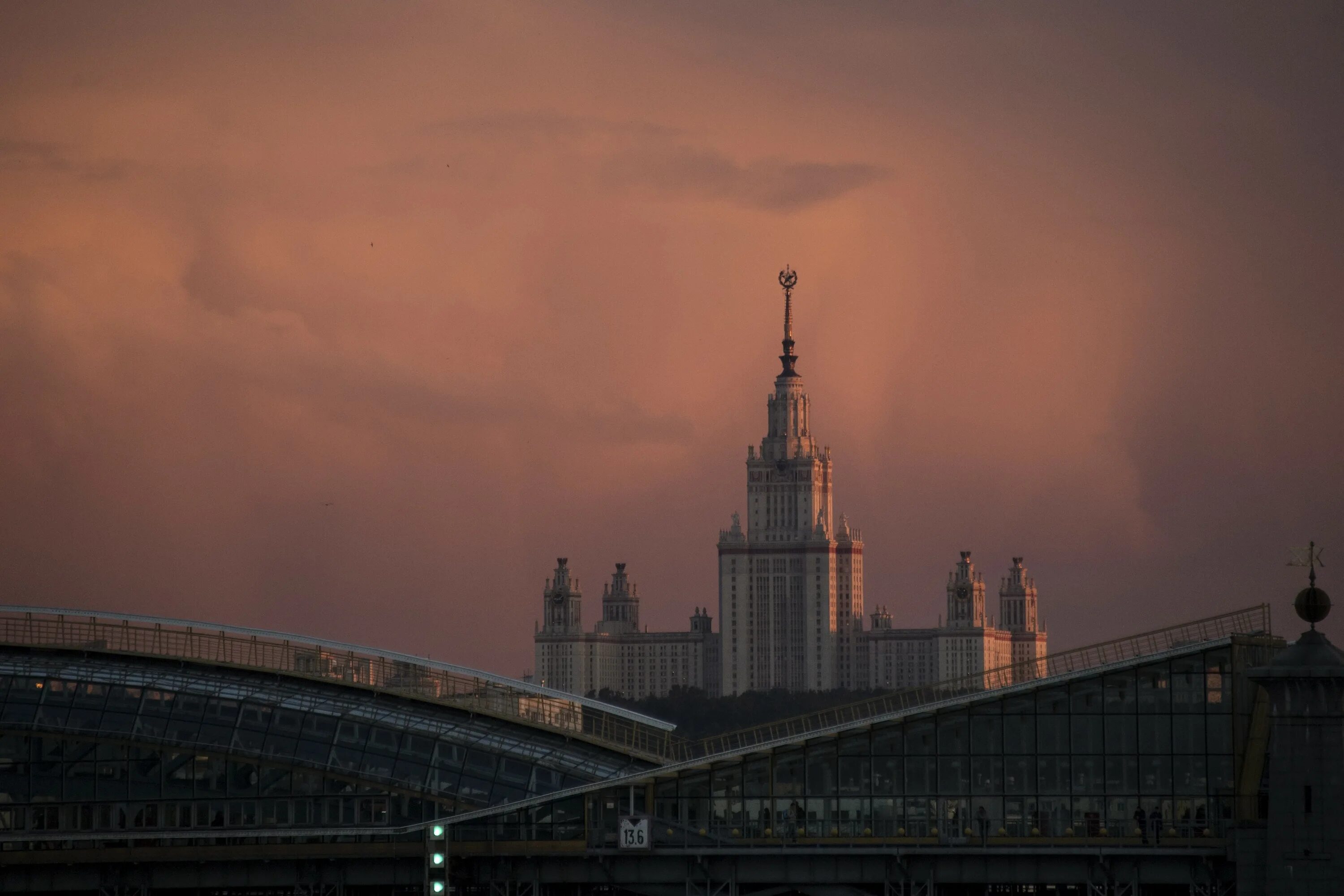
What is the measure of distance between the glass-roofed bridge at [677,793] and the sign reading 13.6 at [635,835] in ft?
0.48

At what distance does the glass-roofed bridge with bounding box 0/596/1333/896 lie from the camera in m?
108

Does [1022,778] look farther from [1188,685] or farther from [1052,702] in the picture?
[1188,685]

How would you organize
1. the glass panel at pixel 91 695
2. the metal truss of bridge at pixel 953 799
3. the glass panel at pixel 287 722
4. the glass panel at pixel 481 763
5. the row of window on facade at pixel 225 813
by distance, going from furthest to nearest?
the glass panel at pixel 91 695 < the glass panel at pixel 287 722 < the glass panel at pixel 481 763 < the row of window on facade at pixel 225 813 < the metal truss of bridge at pixel 953 799

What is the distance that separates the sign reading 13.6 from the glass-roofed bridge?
0.15 m

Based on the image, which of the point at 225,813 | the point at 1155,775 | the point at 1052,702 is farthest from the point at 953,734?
the point at 225,813

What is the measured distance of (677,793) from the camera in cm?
11125

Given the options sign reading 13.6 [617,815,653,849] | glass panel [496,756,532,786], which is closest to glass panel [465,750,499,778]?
glass panel [496,756,532,786]

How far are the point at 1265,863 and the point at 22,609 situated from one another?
59.8 meters

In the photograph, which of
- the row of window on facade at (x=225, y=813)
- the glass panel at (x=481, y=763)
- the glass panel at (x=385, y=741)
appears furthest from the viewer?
the glass panel at (x=385, y=741)

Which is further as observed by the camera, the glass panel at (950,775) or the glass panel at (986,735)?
the glass panel at (950,775)

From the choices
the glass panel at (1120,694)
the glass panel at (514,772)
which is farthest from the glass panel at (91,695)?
the glass panel at (1120,694)

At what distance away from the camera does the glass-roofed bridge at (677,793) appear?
10844 cm

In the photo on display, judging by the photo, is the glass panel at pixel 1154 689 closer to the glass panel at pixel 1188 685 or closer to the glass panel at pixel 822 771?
the glass panel at pixel 1188 685

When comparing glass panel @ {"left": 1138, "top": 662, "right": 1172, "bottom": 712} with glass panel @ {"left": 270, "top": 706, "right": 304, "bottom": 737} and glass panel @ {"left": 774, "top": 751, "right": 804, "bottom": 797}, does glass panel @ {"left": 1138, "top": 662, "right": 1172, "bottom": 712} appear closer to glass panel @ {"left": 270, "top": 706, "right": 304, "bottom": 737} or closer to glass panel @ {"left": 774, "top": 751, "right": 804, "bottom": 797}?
glass panel @ {"left": 774, "top": 751, "right": 804, "bottom": 797}
